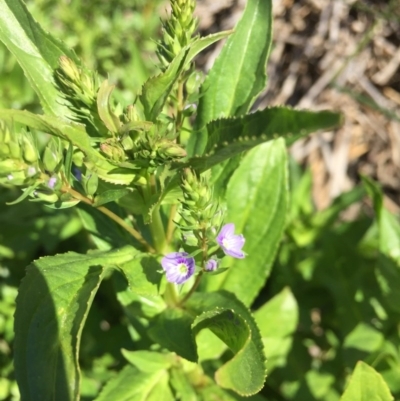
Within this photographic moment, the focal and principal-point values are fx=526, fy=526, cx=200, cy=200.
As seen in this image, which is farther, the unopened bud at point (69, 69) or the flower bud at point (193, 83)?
the flower bud at point (193, 83)

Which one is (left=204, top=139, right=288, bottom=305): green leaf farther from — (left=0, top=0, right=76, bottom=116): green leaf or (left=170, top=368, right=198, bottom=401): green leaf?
(left=0, top=0, right=76, bottom=116): green leaf

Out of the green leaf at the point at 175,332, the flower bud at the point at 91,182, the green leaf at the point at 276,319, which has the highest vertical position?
the flower bud at the point at 91,182

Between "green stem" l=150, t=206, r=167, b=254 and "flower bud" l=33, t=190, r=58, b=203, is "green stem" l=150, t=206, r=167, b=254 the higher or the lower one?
the lower one

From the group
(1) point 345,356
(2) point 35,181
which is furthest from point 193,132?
(1) point 345,356

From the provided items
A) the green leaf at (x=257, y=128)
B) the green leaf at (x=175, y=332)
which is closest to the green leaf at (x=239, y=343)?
the green leaf at (x=175, y=332)

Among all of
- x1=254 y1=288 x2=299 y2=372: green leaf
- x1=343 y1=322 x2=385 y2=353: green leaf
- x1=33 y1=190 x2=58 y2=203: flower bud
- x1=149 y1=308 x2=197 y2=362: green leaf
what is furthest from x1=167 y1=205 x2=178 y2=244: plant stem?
x1=343 y1=322 x2=385 y2=353: green leaf

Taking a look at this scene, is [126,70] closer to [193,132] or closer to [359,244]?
[359,244]

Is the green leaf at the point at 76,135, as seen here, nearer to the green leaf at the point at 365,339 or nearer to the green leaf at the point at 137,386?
the green leaf at the point at 137,386
